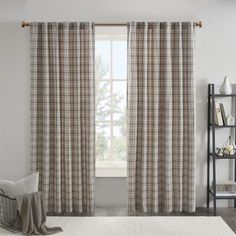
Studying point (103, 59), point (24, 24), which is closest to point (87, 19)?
point (103, 59)

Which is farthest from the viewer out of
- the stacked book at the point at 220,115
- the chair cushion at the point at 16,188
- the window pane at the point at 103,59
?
the window pane at the point at 103,59

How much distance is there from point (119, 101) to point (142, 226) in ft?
5.61

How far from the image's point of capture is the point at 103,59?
5.29 m

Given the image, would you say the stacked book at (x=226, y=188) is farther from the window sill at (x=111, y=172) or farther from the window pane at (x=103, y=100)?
the window pane at (x=103, y=100)

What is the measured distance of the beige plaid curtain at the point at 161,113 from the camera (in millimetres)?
4766

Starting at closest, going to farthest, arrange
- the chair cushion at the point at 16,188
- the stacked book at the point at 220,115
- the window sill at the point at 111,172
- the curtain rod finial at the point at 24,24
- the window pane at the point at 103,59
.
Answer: the chair cushion at the point at 16,188 → the curtain rod finial at the point at 24,24 → the stacked book at the point at 220,115 → the window sill at the point at 111,172 → the window pane at the point at 103,59

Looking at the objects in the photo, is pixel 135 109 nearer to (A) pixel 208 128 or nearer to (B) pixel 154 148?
(B) pixel 154 148

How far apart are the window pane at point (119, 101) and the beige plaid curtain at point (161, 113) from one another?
51cm

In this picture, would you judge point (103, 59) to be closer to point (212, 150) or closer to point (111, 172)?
point (111, 172)

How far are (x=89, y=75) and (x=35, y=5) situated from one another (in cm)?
104

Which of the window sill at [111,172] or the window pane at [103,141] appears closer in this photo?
the window sill at [111,172]

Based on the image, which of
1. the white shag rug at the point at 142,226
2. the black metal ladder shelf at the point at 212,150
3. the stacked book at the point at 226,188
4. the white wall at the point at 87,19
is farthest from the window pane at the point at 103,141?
the stacked book at the point at 226,188

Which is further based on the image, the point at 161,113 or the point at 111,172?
the point at 111,172

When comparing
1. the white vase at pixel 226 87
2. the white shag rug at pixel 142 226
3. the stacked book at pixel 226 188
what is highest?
the white vase at pixel 226 87
